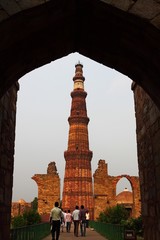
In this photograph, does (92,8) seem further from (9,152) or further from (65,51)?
(9,152)

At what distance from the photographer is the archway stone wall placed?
998 inches

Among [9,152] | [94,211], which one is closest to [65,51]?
[9,152]

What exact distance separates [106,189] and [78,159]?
3.63 metres

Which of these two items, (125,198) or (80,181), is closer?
(80,181)

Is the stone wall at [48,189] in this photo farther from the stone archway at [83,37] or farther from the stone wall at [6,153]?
the stone archway at [83,37]

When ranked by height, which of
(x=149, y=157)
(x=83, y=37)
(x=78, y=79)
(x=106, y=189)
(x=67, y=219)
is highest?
(x=78, y=79)

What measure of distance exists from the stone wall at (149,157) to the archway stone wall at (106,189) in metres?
20.5

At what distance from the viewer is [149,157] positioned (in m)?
4.78

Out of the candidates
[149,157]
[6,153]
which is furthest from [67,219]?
[149,157]

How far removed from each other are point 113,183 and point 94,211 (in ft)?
10.6

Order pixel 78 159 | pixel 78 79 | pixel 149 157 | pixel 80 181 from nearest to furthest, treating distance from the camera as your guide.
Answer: pixel 149 157, pixel 80 181, pixel 78 159, pixel 78 79

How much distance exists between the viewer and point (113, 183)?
26844mm

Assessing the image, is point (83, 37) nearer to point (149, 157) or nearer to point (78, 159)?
point (149, 157)

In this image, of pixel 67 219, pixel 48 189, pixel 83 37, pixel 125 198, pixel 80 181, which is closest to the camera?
pixel 83 37
